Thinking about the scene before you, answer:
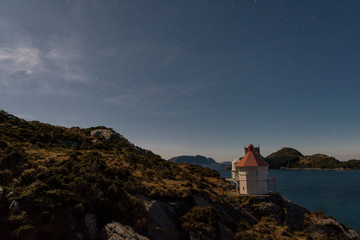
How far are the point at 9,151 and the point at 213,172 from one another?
3520 centimetres

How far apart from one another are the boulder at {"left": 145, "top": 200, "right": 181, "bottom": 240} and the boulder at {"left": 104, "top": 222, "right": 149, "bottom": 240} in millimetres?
1869

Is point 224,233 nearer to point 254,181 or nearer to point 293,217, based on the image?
point 254,181

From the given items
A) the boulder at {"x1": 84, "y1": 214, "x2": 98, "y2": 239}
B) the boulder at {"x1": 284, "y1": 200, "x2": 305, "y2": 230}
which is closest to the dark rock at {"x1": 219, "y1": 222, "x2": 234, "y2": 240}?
the boulder at {"x1": 284, "y1": 200, "x2": 305, "y2": 230}

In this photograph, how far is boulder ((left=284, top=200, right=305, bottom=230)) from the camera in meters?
25.2

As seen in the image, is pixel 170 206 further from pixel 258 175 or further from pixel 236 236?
pixel 258 175

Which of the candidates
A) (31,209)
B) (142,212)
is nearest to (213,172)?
(142,212)

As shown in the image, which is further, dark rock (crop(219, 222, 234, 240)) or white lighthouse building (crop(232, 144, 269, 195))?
white lighthouse building (crop(232, 144, 269, 195))

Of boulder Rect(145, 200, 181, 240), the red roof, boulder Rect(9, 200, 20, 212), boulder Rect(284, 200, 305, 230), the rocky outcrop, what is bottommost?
boulder Rect(284, 200, 305, 230)

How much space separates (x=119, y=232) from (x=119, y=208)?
9.66ft

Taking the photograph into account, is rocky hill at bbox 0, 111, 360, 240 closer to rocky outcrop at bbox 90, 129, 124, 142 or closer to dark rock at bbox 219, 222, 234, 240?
dark rock at bbox 219, 222, 234, 240

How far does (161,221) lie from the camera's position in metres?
17.5

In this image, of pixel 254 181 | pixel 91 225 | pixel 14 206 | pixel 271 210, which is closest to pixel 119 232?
pixel 91 225

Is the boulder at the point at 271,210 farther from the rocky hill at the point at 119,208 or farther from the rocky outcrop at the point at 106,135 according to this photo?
the rocky outcrop at the point at 106,135

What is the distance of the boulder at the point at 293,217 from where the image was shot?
82.5 ft
